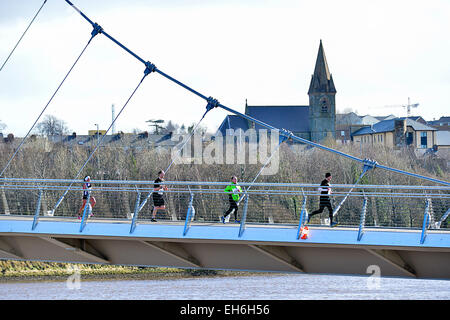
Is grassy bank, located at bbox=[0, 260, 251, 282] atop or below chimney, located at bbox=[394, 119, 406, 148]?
below

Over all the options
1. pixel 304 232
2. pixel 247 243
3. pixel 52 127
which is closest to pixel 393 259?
pixel 304 232

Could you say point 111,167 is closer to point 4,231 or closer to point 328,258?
point 4,231

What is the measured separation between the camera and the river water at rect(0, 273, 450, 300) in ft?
114

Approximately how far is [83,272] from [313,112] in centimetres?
7526

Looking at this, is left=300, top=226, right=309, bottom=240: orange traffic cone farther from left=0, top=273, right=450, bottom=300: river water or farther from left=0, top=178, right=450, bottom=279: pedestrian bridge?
left=0, top=273, right=450, bottom=300: river water

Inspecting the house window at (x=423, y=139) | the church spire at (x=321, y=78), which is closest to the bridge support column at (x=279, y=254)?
the house window at (x=423, y=139)

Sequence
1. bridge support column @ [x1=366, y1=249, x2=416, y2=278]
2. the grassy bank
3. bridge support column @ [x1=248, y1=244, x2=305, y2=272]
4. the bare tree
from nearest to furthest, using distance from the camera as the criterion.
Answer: bridge support column @ [x1=366, y1=249, x2=416, y2=278] < bridge support column @ [x1=248, y1=244, x2=305, y2=272] < the grassy bank < the bare tree

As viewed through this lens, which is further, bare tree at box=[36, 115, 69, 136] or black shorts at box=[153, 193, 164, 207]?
bare tree at box=[36, 115, 69, 136]

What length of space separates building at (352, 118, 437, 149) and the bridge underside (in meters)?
78.0

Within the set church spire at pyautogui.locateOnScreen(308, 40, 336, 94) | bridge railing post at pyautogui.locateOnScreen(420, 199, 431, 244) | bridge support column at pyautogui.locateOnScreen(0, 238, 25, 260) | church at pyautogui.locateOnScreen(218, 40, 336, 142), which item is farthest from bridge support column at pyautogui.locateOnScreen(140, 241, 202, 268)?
church spire at pyautogui.locateOnScreen(308, 40, 336, 94)

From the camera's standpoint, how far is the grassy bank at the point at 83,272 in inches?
1667

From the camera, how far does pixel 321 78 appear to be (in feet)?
368

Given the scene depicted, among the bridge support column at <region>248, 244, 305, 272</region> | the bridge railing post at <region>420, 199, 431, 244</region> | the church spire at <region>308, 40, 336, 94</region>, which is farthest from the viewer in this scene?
the church spire at <region>308, 40, 336, 94</region>
